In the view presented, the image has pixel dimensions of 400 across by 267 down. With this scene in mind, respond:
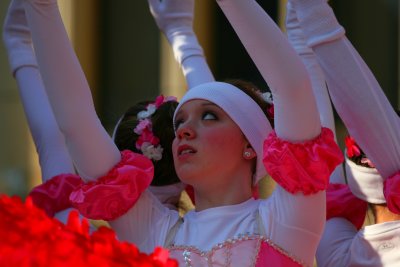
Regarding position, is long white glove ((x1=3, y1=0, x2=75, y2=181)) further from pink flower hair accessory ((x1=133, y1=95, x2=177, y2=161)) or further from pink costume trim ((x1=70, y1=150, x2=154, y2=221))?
pink costume trim ((x1=70, y1=150, x2=154, y2=221))

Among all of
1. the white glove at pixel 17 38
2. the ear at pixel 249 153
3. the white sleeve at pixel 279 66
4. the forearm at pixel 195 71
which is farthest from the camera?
the white glove at pixel 17 38

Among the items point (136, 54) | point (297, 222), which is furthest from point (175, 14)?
point (136, 54)

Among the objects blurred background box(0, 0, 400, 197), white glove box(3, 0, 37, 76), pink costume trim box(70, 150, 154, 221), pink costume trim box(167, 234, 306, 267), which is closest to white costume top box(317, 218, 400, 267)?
pink costume trim box(167, 234, 306, 267)

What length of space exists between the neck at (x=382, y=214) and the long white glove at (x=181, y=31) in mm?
691

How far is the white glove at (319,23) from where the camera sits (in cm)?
208

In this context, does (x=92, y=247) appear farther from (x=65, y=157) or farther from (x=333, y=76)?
(x=65, y=157)

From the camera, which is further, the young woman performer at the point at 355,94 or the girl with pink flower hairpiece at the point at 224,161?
the young woman performer at the point at 355,94

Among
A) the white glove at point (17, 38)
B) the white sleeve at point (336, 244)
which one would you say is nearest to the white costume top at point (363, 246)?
the white sleeve at point (336, 244)

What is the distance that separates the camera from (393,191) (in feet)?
6.84

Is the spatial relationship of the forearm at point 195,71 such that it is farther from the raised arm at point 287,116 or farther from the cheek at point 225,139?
the raised arm at point 287,116

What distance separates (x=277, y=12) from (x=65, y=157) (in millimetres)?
2784

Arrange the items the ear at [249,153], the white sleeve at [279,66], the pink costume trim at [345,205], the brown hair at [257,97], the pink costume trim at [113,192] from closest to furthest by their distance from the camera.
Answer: the white sleeve at [279,66] < the pink costume trim at [113,192] < the ear at [249,153] < the brown hair at [257,97] < the pink costume trim at [345,205]

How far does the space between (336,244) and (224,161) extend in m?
0.55

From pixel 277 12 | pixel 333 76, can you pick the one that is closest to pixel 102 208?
pixel 333 76
